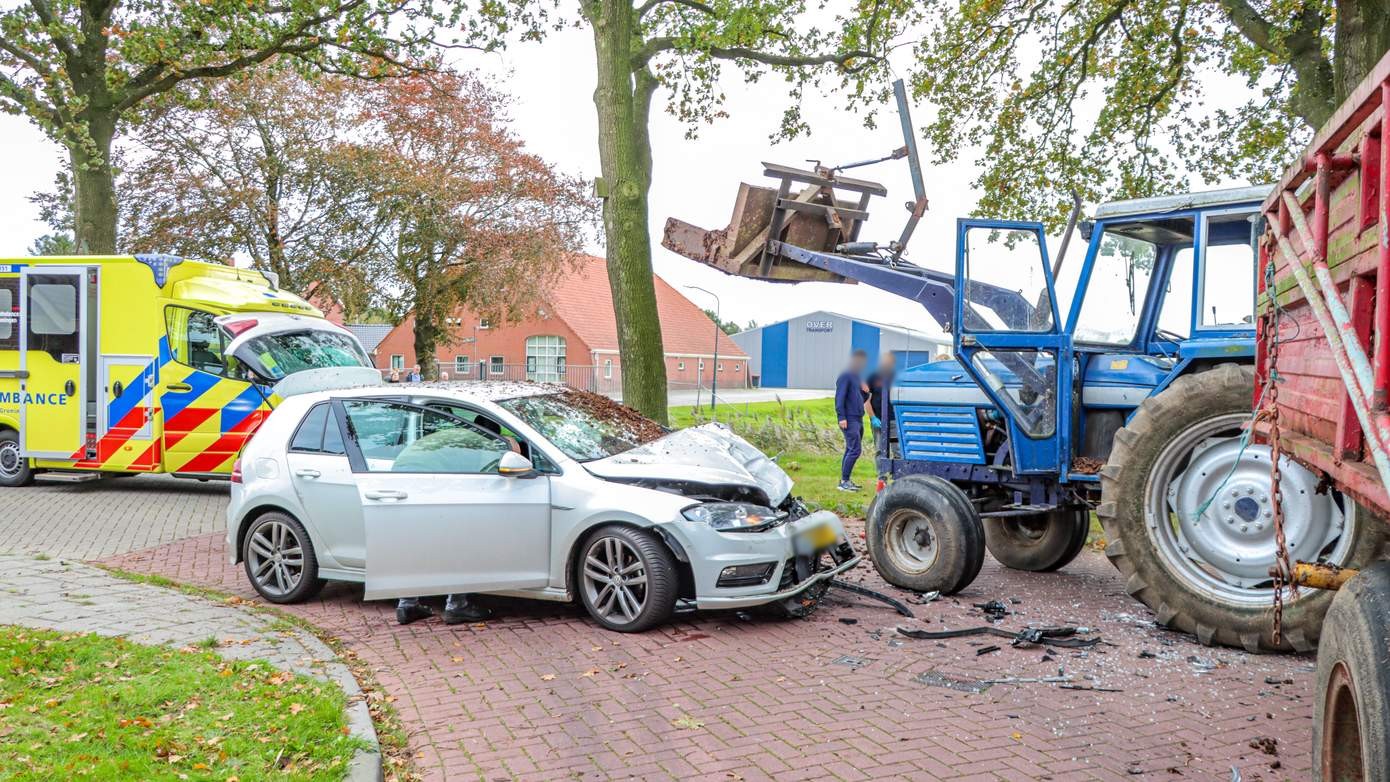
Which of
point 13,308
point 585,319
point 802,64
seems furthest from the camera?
point 585,319

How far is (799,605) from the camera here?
704 centimetres

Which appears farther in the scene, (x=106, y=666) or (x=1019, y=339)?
(x=1019, y=339)

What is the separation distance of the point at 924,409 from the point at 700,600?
2.78 meters

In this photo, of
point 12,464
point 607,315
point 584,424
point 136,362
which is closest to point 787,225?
point 584,424

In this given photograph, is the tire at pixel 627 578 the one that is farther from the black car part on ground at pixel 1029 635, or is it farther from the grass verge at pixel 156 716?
the grass verge at pixel 156 716

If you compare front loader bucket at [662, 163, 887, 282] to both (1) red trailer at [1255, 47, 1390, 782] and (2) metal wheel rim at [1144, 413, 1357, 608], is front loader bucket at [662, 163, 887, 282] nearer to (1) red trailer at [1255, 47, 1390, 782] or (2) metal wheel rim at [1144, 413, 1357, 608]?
(2) metal wheel rim at [1144, 413, 1357, 608]

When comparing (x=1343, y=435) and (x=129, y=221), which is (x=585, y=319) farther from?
(x=1343, y=435)

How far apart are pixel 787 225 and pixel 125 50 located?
44.2ft

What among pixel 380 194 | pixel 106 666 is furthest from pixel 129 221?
pixel 106 666

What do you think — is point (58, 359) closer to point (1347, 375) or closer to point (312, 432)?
point (312, 432)

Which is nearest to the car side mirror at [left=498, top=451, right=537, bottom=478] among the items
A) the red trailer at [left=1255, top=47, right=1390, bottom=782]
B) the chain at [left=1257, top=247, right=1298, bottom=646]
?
the chain at [left=1257, top=247, right=1298, bottom=646]

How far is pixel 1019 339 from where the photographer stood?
7426mm

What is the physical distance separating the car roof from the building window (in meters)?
39.6

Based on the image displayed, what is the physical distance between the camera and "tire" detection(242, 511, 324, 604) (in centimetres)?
744
